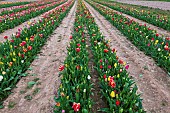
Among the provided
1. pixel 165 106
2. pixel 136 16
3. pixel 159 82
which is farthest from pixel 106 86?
pixel 136 16

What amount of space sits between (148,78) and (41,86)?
2.97 metres

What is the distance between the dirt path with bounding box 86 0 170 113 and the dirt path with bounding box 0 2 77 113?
2.16m

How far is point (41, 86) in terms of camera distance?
4.68 meters

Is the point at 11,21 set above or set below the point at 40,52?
above

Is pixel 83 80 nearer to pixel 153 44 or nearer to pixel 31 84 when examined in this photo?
pixel 31 84

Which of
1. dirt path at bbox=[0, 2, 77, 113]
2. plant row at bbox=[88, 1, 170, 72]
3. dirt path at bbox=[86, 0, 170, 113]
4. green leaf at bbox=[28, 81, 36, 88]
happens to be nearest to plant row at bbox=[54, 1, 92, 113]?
dirt path at bbox=[0, 2, 77, 113]

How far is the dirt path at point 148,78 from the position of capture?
4051 millimetres

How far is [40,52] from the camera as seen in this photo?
707cm

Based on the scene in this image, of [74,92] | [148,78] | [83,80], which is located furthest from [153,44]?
[74,92]

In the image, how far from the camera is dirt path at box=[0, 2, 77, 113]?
12.7ft

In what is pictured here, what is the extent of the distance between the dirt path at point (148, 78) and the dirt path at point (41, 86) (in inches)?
85.1

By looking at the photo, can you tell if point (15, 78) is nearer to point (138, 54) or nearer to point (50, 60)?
point (50, 60)

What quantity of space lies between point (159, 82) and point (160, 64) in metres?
1.22

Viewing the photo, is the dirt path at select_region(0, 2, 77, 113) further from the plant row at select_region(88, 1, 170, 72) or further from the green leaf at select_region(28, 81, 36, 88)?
the plant row at select_region(88, 1, 170, 72)
